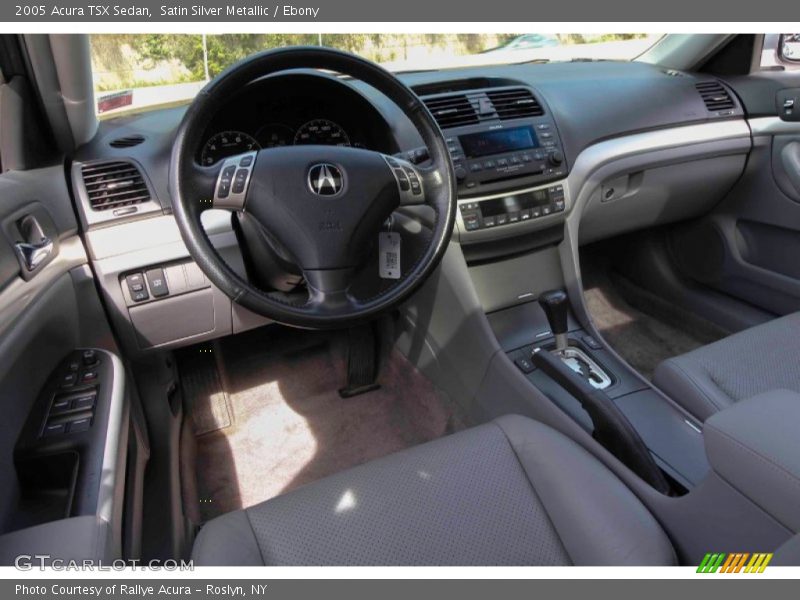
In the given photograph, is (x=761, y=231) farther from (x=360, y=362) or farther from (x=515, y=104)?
(x=360, y=362)

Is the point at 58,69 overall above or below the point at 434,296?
above

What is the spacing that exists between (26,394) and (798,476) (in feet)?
4.50

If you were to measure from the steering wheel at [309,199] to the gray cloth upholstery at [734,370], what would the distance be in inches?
28.7

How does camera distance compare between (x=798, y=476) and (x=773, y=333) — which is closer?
(x=798, y=476)

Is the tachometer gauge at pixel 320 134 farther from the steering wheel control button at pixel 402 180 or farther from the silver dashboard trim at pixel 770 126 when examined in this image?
the silver dashboard trim at pixel 770 126

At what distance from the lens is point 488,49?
6.70ft

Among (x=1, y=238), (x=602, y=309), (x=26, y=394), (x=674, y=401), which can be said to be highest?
(x=1, y=238)

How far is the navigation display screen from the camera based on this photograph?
1764 mm

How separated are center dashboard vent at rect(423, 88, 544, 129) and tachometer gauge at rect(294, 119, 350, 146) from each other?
34 centimetres

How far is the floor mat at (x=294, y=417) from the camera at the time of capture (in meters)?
1.85

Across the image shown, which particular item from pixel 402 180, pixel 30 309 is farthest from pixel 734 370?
pixel 30 309

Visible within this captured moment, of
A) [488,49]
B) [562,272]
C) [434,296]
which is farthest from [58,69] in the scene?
[562,272]

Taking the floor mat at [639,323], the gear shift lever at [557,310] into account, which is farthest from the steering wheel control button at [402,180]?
the floor mat at [639,323]

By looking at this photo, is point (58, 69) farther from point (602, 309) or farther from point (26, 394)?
point (602, 309)
